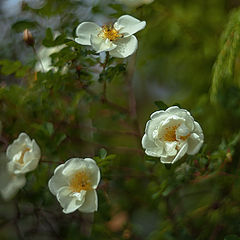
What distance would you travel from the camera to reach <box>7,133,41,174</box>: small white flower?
880mm

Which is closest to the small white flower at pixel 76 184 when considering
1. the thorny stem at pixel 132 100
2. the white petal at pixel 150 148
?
the white petal at pixel 150 148

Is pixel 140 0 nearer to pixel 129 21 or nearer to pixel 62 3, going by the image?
pixel 129 21

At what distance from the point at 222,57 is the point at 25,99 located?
0.46 metres

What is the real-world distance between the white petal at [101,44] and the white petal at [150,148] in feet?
0.60

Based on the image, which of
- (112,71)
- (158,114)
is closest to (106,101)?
(112,71)

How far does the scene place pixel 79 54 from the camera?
32.2 inches

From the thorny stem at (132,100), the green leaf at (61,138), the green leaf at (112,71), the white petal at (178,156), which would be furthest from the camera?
the thorny stem at (132,100)

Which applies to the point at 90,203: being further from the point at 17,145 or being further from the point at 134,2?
the point at 134,2

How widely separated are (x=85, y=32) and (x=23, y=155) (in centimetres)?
30

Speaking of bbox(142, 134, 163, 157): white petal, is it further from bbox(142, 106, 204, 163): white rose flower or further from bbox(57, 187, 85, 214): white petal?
bbox(57, 187, 85, 214): white petal

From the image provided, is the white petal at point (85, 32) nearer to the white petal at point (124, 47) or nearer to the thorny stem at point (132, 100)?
the white petal at point (124, 47)

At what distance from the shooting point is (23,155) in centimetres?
89

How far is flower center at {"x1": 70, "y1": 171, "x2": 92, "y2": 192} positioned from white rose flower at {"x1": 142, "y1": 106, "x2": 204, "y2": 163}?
0.46ft

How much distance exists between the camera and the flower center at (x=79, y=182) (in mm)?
801
